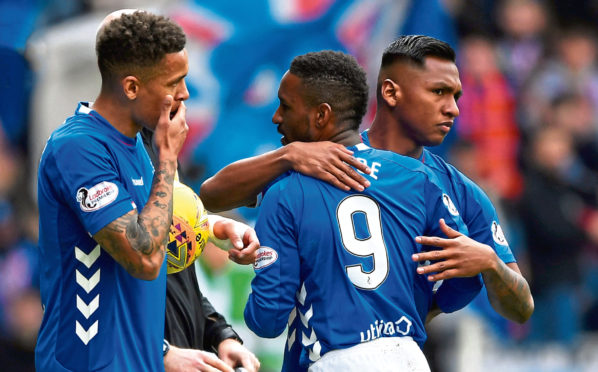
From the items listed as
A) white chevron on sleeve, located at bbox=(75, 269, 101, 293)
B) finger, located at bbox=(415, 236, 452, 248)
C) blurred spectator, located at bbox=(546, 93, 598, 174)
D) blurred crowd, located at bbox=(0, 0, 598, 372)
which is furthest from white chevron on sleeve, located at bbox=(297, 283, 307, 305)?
blurred spectator, located at bbox=(546, 93, 598, 174)

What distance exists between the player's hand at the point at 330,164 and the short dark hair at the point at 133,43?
789 millimetres

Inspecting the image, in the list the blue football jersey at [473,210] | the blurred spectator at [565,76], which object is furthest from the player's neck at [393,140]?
the blurred spectator at [565,76]

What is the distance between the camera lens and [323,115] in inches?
173

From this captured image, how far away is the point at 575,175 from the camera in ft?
37.5

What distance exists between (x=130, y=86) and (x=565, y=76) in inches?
371

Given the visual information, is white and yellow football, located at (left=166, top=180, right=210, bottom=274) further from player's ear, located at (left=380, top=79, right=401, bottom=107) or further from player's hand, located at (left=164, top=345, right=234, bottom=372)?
player's ear, located at (left=380, top=79, right=401, bottom=107)

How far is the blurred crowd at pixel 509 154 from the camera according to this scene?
32.1 feet

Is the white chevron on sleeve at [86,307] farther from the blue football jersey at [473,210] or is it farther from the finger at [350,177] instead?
the blue football jersey at [473,210]

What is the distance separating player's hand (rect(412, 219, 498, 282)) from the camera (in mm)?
4105

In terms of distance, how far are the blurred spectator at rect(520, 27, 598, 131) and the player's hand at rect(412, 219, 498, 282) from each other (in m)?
7.73

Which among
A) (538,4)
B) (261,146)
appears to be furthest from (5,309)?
(538,4)

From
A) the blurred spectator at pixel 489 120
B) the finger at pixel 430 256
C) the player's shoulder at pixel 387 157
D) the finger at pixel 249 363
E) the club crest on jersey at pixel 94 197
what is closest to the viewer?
the club crest on jersey at pixel 94 197

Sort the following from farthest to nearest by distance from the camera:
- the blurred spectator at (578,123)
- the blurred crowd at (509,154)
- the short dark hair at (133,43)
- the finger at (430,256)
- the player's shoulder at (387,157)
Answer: the blurred spectator at (578,123) → the blurred crowd at (509,154) → the player's shoulder at (387,157) → the finger at (430,256) → the short dark hair at (133,43)

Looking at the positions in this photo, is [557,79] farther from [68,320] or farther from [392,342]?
[68,320]
